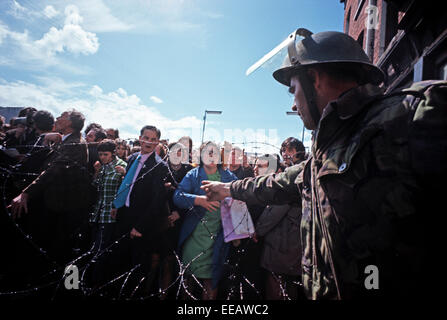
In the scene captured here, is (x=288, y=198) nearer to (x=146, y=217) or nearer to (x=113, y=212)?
(x=146, y=217)

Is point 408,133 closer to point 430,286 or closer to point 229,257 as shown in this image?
point 430,286

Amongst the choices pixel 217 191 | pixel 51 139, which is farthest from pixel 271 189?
pixel 51 139

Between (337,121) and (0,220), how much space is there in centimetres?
395

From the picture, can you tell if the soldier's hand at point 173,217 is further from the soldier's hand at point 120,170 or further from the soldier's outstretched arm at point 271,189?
the soldier's outstretched arm at point 271,189

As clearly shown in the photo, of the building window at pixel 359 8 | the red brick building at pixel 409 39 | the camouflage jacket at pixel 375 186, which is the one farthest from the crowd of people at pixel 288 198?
the building window at pixel 359 8

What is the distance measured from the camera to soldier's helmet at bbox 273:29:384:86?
5.33ft

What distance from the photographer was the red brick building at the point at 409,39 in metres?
4.41

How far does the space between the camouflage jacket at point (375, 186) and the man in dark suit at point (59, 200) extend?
2.55 metres

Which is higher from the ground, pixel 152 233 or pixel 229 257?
pixel 152 233

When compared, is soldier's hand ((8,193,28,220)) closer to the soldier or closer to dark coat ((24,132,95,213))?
dark coat ((24,132,95,213))

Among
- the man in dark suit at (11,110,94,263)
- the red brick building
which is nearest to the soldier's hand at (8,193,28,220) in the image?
the man in dark suit at (11,110,94,263)

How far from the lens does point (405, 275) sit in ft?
3.62

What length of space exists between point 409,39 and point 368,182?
6.21 metres
